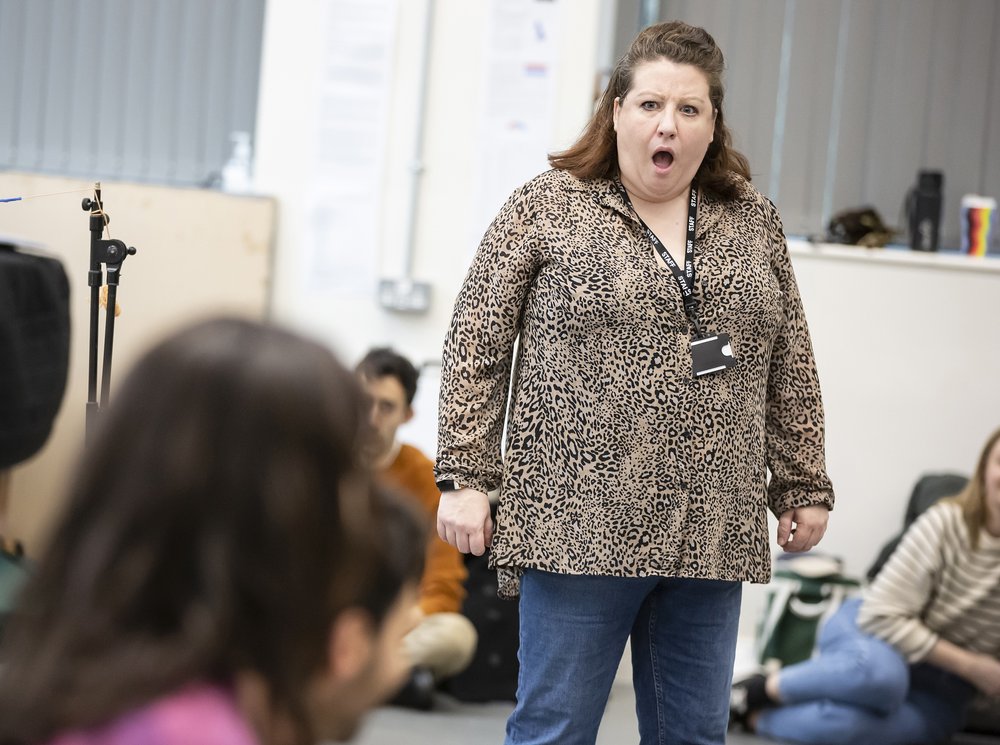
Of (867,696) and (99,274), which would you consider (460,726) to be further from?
(99,274)

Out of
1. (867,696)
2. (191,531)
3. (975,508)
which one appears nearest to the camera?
(191,531)

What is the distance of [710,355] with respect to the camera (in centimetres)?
163

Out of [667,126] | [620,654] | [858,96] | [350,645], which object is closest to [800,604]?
[858,96]

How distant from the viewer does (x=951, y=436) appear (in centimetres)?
371

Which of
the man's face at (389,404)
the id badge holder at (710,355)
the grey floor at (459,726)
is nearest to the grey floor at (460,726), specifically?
the grey floor at (459,726)

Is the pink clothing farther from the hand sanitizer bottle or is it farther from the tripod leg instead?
the hand sanitizer bottle

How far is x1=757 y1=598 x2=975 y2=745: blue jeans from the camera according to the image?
286 centimetres

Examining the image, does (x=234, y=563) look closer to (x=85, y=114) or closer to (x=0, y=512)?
(x=0, y=512)

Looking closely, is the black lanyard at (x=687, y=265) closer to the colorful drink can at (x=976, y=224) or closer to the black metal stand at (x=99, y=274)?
the black metal stand at (x=99, y=274)

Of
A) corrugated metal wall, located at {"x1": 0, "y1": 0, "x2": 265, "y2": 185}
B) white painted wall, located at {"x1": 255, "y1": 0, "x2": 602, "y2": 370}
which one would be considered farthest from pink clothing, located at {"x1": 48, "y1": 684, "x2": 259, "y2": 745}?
corrugated metal wall, located at {"x1": 0, "y1": 0, "x2": 265, "y2": 185}

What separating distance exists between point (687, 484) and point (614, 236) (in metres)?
0.35

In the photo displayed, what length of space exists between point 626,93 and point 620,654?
0.80 m

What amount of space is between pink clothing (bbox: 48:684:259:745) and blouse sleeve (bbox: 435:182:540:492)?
3.02ft

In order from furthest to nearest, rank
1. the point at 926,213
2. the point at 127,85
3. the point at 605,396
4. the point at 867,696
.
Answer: the point at 127,85 → the point at 926,213 → the point at 867,696 → the point at 605,396
